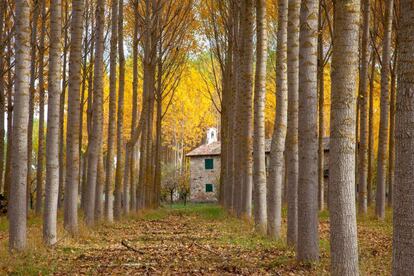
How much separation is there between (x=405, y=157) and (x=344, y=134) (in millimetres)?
1922

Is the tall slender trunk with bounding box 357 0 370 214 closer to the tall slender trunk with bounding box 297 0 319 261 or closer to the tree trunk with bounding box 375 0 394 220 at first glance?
the tree trunk with bounding box 375 0 394 220

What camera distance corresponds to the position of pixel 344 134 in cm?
612

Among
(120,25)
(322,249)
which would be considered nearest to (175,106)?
(120,25)

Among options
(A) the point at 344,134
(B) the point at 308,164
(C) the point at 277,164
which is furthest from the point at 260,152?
(A) the point at 344,134

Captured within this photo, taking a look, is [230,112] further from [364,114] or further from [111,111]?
[111,111]

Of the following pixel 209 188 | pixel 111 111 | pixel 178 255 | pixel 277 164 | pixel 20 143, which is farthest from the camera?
pixel 209 188

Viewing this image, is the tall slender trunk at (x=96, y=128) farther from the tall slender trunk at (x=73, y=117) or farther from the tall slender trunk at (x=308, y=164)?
the tall slender trunk at (x=308, y=164)

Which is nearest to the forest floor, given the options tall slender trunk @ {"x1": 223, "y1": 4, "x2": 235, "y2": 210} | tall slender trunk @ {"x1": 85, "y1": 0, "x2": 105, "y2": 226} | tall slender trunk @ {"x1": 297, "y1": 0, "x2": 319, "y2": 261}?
tall slender trunk @ {"x1": 297, "y1": 0, "x2": 319, "y2": 261}

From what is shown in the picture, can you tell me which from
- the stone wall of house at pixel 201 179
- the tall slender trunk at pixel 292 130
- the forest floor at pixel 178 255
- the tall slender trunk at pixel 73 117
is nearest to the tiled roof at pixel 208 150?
the stone wall of house at pixel 201 179

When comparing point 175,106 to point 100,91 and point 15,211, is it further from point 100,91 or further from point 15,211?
point 15,211

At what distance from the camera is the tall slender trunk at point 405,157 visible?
417 cm

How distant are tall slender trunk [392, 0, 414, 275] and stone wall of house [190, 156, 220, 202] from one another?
43.4 metres

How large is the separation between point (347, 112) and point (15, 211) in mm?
5670

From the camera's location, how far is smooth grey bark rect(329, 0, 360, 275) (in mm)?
6109
